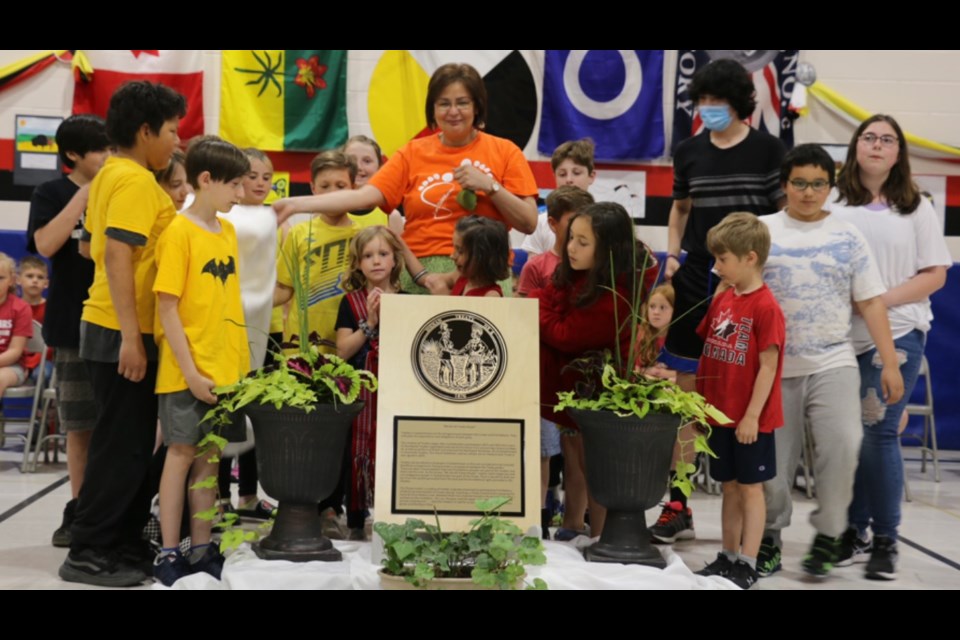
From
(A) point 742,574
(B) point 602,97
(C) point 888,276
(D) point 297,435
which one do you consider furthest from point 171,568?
(B) point 602,97

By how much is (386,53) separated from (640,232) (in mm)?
2296

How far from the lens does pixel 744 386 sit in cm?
320

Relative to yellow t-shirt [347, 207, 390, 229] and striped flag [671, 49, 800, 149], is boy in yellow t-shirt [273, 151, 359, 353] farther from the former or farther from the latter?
striped flag [671, 49, 800, 149]

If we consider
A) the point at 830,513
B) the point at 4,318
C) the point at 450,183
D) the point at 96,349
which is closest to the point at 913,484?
the point at 830,513

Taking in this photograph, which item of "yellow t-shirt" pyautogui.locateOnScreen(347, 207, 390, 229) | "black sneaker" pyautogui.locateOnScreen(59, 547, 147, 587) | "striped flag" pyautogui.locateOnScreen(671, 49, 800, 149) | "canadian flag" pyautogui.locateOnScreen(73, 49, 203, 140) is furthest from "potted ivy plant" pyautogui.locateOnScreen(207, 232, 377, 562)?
"striped flag" pyautogui.locateOnScreen(671, 49, 800, 149)

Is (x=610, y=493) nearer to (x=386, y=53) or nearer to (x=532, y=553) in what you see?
(x=532, y=553)

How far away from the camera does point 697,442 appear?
299cm

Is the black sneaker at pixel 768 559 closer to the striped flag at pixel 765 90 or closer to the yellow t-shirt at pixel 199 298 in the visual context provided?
the yellow t-shirt at pixel 199 298

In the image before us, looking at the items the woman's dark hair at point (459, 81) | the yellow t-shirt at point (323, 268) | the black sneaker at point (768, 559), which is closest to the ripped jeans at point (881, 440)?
the black sneaker at point (768, 559)

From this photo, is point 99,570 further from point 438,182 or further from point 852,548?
point 852,548

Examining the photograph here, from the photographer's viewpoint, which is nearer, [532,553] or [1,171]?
[532,553]

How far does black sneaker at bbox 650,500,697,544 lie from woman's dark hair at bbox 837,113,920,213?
1420 millimetres

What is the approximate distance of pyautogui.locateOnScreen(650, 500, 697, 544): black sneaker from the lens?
3.96m

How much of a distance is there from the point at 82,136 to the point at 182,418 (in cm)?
124
